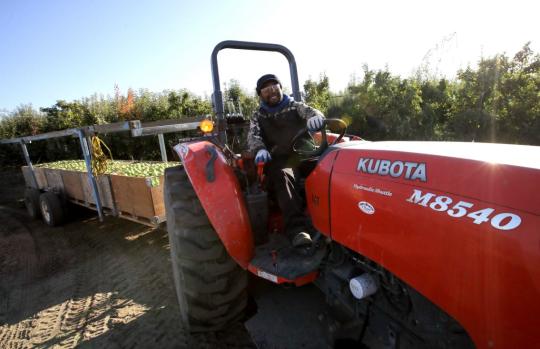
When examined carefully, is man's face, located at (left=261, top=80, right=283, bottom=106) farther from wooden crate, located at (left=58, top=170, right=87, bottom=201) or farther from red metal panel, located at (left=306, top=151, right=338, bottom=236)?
wooden crate, located at (left=58, top=170, right=87, bottom=201)

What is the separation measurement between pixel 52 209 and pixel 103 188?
1451mm

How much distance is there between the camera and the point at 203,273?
2.12 m

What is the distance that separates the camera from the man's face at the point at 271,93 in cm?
261

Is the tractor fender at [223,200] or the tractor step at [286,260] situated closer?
the tractor step at [286,260]

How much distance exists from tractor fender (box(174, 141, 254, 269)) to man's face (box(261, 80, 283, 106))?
2.13 feet

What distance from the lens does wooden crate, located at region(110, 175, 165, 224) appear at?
383 centimetres

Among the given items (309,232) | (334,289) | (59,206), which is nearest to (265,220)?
(309,232)

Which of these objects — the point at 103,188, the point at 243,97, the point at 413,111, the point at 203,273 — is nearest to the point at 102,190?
the point at 103,188

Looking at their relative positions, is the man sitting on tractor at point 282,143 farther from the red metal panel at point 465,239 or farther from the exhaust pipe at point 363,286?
the red metal panel at point 465,239

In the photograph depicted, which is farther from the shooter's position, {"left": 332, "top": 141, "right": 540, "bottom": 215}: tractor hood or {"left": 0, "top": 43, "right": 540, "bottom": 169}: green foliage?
{"left": 0, "top": 43, "right": 540, "bottom": 169}: green foliage

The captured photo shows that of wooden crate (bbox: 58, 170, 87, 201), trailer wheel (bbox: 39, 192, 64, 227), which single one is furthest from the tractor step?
trailer wheel (bbox: 39, 192, 64, 227)

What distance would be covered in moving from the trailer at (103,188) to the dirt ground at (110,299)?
0.43 m

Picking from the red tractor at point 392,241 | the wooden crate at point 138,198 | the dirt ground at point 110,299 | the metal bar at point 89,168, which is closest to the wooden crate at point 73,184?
the metal bar at point 89,168

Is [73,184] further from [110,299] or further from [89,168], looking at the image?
[110,299]
